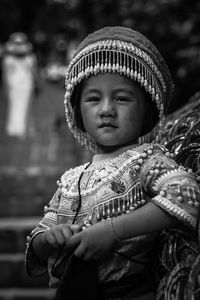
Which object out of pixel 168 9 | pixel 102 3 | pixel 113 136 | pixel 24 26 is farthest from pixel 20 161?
pixel 113 136

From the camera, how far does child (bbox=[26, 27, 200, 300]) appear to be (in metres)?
1.67

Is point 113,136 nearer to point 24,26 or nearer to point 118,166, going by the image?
point 118,166

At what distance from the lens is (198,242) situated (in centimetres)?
170

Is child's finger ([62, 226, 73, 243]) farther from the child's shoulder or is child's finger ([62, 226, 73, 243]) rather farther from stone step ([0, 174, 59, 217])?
stone step ([0, 174, 59, 217])

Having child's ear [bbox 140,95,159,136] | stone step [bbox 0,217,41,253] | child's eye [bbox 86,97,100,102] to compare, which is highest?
child's eye [bbox 86,97,100,102]

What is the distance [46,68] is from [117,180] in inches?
227

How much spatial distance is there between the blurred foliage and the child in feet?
11.5

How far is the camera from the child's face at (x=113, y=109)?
189 cm

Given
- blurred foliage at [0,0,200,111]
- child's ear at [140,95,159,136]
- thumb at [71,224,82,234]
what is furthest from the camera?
blurred foliage at [0,0,200,111]

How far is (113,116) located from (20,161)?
26.2ft

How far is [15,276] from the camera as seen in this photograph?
540 centimetres

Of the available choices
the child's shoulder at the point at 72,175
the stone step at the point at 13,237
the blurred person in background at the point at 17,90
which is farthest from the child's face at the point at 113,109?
the blurred person in background at the point at 17,90

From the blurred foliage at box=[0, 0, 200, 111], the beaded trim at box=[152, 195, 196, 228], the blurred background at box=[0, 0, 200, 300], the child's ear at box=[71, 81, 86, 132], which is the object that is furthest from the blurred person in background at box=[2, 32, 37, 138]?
the beaded trim at box=[152, 195, 196, 228]

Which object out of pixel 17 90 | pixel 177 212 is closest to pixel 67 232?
pixel 177 212
